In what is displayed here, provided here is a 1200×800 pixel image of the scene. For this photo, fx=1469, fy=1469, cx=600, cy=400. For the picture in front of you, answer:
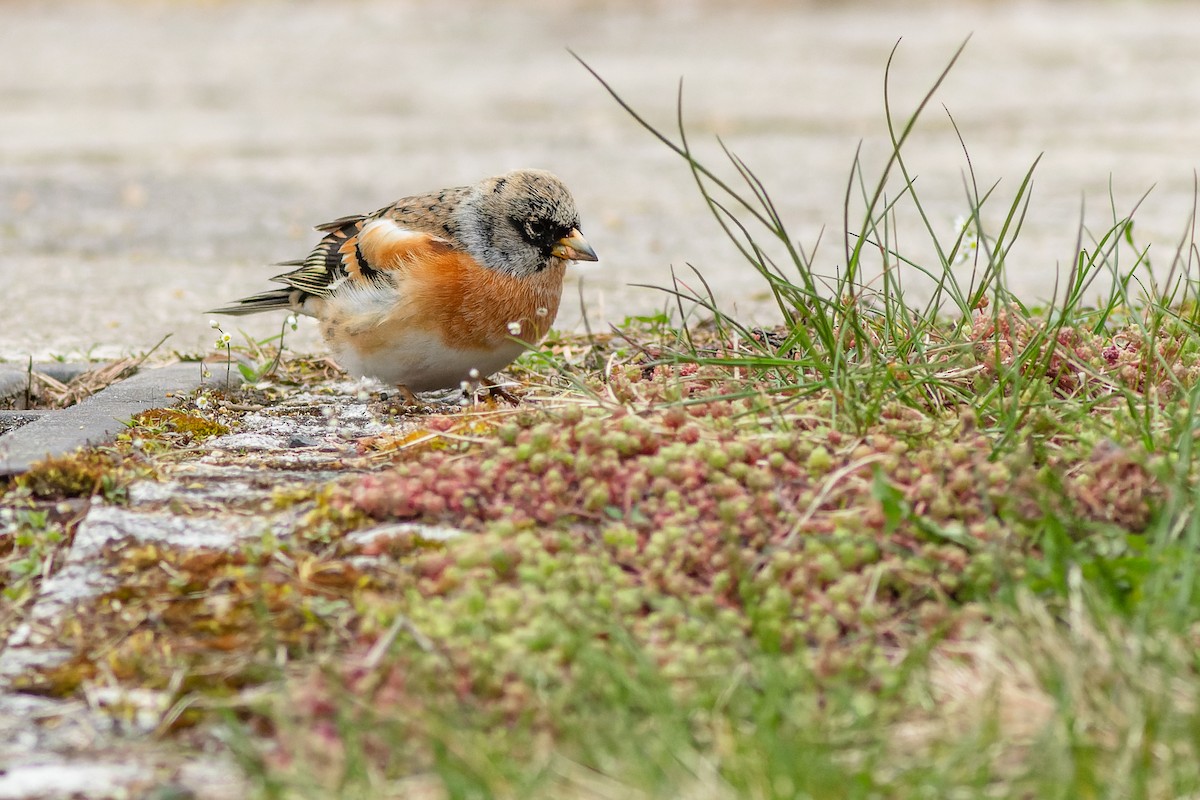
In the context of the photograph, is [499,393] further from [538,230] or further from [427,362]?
[538,230]

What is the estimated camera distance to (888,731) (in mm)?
2637

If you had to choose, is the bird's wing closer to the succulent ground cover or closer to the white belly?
the white belly

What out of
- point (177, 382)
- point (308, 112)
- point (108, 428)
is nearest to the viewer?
point (108, 428)

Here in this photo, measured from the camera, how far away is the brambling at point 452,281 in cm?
476

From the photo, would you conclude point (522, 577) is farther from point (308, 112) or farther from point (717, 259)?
point (308, 112)

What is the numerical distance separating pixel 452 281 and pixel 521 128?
843cm

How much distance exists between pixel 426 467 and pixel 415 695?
3.36 ft

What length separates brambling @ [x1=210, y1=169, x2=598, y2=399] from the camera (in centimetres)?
476

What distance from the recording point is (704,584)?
3168 mm

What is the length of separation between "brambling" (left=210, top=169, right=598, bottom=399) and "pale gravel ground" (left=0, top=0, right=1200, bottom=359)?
3.96 feet

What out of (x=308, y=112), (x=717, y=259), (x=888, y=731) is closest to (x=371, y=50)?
(x=308, y=112)

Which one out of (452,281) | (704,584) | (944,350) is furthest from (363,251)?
(704,584)

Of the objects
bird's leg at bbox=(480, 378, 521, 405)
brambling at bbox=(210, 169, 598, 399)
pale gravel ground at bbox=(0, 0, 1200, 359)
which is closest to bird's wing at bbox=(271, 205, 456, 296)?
brambling at bbox=(210, 169, 598, 399)

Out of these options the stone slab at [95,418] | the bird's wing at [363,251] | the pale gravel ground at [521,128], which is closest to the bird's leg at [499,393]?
the bird's wing at [363,251]
